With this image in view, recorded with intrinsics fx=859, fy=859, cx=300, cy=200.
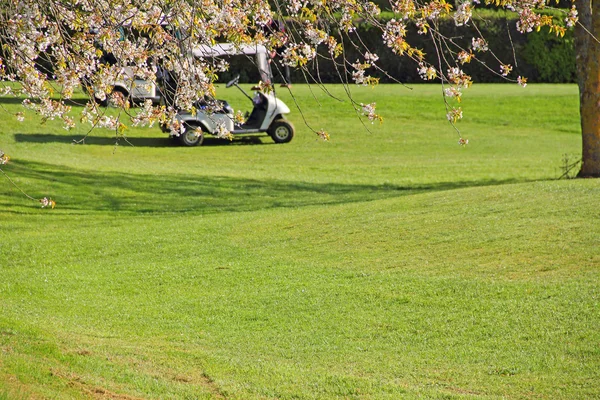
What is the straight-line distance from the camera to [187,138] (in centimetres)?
2602

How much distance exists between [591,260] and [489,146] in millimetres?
17205

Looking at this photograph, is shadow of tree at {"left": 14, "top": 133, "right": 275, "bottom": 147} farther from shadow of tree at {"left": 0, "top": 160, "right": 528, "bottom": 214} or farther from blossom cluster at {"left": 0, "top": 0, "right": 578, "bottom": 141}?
blossom cluster at {"left": 0, "top": 0, "right": 578, "bottom": 141}

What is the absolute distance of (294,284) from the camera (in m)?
10.2

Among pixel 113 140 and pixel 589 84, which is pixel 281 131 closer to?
pixel 113 140

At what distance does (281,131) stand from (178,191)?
8354 millimetres

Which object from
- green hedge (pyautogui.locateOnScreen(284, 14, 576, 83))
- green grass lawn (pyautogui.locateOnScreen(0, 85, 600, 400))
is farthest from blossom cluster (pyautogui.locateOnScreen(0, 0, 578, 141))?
green hedge (pyautogui.locateOnScreen(284, 14, 576, 83))

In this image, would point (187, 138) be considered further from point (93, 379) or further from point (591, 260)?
point (93, 379)

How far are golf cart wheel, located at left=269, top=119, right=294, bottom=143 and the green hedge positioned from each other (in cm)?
870

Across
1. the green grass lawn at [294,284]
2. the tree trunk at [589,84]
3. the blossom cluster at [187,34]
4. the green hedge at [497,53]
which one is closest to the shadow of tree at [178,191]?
the green grass lawn at [294,284]

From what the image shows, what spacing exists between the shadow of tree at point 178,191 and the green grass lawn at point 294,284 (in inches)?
2.6

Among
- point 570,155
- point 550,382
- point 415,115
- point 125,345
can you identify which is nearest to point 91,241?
point 125,345

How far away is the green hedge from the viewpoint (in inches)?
1409

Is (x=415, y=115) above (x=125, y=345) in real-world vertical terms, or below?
below

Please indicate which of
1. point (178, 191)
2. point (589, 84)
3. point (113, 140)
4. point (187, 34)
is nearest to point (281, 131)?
point (113, 140)
